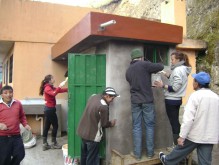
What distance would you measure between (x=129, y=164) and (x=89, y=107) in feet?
4.06

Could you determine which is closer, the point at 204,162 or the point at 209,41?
the point at 204,162

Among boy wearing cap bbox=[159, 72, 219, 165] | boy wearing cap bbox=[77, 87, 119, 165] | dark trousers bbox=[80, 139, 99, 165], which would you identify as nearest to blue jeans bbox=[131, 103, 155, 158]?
boy wearing cap bbox=[77, 87, 119, 165]

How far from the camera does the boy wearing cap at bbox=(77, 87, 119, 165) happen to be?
4.53 metres

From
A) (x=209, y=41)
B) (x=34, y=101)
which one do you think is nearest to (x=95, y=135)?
(x=34, y=101)

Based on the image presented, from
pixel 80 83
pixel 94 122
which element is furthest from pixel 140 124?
pixel 80 83

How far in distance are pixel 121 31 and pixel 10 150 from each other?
292cm

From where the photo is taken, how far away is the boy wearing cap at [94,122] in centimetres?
453

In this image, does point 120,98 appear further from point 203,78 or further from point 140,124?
point 203,78

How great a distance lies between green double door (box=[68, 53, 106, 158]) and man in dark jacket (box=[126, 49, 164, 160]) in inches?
26.7

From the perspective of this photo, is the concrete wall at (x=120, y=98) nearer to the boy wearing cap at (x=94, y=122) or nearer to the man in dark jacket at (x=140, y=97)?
the man in dark jacket at (x=140, y=97)

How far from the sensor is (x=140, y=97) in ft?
15.8

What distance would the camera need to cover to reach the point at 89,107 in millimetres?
4594

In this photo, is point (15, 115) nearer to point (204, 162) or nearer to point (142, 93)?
point (142, 93)

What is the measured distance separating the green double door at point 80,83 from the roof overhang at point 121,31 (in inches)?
16.1
